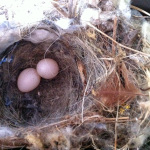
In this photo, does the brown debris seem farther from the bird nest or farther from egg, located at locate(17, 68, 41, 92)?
egg, located at locate(17, 68, 41, 92)

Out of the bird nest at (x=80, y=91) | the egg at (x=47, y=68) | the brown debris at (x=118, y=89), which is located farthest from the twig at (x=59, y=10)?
the brown debris at (x=118, y=89)

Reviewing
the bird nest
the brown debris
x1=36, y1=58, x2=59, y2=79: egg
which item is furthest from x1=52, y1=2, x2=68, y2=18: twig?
the brown debris

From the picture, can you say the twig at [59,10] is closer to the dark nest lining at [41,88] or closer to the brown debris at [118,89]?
the dark nest lining at [41,88]

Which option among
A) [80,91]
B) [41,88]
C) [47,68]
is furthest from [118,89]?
[41,88]

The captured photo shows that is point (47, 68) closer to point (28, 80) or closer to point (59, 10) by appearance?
point (28, 80)

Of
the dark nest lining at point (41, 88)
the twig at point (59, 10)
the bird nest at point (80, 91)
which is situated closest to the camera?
the bird nest at point (80, 91)

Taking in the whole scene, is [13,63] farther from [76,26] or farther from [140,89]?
[140,89]
